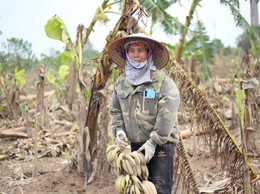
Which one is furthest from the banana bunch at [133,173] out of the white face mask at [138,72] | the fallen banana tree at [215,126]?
the fallen banana tree at [215,126]

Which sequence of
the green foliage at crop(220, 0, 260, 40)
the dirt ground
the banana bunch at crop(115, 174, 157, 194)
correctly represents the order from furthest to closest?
1. the green foliage at crop(220, 0, 260, 40)
2. the dirt ground
3. the banana bunch at crop(115, 174, 157, 194)

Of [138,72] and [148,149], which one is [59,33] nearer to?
Result: [138,72]

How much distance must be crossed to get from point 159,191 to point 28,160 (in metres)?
3.25

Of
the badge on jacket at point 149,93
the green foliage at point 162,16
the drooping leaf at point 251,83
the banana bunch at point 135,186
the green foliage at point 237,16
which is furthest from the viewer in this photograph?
the green foliage at point 237,16

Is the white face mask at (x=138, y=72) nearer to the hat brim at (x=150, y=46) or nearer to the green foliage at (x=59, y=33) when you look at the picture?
the hat brim at (x=150, y=46)

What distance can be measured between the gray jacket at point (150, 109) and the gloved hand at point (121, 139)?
0.07 m

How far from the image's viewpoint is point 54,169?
542 cm

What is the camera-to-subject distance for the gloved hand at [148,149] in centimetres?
286

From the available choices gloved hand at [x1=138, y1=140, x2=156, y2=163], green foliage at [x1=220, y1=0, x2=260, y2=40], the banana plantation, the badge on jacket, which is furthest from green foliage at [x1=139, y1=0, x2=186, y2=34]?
gloved hand at [x1=138, y1=140, x2=156, y2=163]

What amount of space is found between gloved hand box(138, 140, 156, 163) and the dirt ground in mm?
1480

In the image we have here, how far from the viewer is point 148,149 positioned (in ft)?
9.41

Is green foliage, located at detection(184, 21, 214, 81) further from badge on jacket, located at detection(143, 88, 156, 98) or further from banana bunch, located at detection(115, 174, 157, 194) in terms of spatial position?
banana bunch, located at detection(115, 174, 157, 194)

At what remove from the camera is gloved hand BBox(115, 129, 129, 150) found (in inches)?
115

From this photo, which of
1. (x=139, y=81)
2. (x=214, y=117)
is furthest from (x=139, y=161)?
(x=214, y=117)
